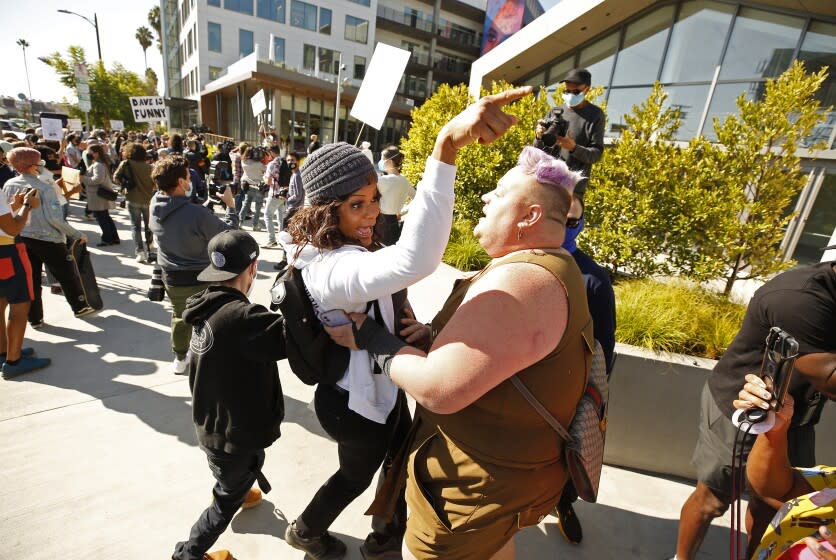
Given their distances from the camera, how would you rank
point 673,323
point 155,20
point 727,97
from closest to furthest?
point 673,323 → point 727,97 → point 155,20

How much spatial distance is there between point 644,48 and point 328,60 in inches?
1219

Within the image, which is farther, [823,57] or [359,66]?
[359,66]

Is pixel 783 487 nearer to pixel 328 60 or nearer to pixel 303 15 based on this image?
pixel 328 60

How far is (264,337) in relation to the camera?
5.58 feet

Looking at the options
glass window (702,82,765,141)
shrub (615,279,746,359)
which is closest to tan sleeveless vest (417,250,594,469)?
shrub (615,279,746,359)

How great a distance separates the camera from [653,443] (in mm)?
2982

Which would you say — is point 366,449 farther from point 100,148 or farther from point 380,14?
point 380,14

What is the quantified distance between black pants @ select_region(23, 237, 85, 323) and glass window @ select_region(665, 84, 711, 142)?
12041 millimetres

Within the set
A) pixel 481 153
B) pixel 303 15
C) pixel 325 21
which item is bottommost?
pixel 481 153

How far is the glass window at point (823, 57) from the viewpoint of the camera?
7.89 m

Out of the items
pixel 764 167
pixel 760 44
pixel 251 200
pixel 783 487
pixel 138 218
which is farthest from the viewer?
pixel 251 200

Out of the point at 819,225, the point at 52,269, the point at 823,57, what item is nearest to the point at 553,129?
the point at 52,269

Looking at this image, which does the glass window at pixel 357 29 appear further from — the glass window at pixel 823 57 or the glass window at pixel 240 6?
the glass window at pixel 823 57

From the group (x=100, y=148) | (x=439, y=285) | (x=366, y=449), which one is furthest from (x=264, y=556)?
(x=100, y=148)
